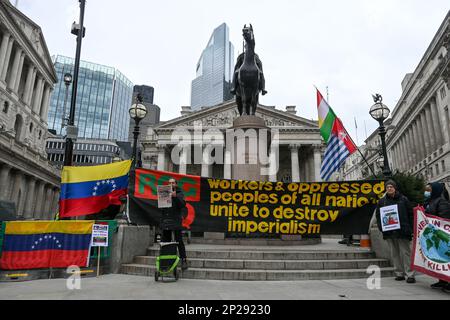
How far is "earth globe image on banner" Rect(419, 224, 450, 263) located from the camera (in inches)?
231

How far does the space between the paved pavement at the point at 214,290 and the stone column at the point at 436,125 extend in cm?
5235

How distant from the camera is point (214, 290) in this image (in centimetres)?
549

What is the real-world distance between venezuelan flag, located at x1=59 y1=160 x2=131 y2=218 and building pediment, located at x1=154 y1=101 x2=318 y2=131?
151ft

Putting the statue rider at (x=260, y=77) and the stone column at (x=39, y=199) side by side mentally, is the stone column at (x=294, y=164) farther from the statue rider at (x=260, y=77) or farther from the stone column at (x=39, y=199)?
the stone column at (x=39, y=199)

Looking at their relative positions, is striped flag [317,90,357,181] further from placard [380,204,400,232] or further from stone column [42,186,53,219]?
stone column [42,186,53,219]

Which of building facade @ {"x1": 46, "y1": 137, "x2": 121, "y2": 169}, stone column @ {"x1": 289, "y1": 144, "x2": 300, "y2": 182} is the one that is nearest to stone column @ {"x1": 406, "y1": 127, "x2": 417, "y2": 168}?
stone column @ {"x1": 289, "y1": 144, "x2": 300, "y2": 182}

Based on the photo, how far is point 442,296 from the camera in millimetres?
5117

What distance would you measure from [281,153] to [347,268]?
1977 inches

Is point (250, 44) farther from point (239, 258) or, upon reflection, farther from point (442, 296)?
point (442, 296)

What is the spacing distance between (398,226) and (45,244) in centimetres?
886

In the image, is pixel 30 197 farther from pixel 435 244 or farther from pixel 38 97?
pixel 435 244

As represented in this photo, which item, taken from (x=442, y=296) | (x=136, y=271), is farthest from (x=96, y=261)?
(x=442, y=296)

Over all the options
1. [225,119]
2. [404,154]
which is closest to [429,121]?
[404,154]

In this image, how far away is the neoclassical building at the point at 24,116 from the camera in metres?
35.9
